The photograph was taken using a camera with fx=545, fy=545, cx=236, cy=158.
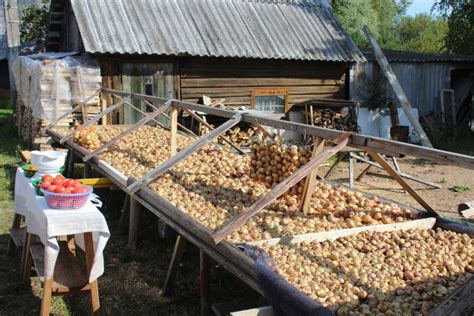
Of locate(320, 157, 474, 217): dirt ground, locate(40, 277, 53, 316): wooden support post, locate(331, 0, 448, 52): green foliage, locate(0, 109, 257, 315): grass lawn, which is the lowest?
locate(320, 157, 474, 217): dirt ground

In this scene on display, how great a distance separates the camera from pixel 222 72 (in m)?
13.3

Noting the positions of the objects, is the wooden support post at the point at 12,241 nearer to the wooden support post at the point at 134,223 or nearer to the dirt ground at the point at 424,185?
the wooden support post at the point at 134,223

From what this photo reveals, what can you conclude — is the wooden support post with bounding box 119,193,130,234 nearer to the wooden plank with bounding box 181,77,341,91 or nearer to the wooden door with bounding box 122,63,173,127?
the wooden door with bounding box 122,63,173,127

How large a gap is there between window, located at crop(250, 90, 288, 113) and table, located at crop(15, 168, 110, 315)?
919 centimetres

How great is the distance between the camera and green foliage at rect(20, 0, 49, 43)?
22.4m

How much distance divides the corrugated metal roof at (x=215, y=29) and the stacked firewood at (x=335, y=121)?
1.41m

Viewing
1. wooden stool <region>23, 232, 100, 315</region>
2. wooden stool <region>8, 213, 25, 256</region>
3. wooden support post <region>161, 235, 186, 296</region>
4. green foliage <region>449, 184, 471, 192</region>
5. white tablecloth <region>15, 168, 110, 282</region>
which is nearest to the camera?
white tablecloth <region>15, 168, 110, 282</region>

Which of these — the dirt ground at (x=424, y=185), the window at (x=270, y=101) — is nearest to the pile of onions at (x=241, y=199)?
the dirt ground at (x=424, y=185)

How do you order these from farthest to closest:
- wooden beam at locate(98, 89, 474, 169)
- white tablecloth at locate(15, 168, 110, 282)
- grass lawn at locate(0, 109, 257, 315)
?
grass lawn at locate(0, 109, 257, 315)
white tablecloth at locate(15, 168, 110, 282)
wooden beam at locate(98, 89, 474, 169)

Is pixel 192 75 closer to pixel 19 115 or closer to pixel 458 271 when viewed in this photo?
pixel 19 115

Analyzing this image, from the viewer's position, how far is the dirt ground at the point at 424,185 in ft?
28.4

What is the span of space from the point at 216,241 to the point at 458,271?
5.62ft

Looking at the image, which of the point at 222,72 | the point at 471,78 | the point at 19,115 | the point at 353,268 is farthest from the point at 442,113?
the point at 353,268

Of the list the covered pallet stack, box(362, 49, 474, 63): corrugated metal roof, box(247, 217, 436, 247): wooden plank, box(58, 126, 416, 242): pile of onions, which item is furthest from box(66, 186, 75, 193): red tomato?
box(362, 49, 474, 63): corrugated metal roof
